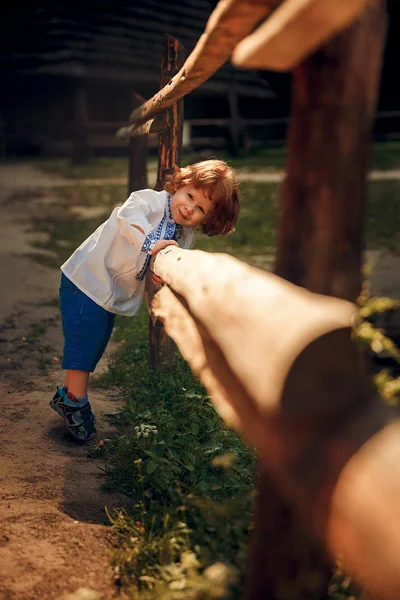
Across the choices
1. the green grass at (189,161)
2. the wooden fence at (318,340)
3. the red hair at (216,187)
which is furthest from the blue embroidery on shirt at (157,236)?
the green grass at (189,161)

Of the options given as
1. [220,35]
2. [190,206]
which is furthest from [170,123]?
[220,35]

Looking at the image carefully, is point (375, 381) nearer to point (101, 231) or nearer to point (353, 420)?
point (353, 420)

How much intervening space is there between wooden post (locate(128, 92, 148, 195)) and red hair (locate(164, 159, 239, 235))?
235cm

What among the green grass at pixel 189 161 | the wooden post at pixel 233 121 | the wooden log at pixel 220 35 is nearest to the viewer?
the wooden log at pixel 220 35

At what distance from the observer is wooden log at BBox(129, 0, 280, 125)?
1803mm

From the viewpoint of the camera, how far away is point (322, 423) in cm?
125

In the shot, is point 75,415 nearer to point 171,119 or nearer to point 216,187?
point 216,187

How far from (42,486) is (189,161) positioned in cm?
1098

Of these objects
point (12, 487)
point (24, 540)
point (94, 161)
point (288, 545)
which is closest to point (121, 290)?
point (12, 487)

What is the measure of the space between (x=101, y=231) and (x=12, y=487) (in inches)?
49.1

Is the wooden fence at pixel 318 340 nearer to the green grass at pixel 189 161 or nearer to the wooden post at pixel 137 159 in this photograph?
the wooden post at pixel 137 159

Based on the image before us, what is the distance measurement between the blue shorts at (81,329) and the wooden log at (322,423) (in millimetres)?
1907

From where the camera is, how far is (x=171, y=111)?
3914 mm

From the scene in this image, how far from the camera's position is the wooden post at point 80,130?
14055 millimetres
